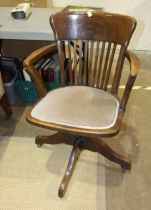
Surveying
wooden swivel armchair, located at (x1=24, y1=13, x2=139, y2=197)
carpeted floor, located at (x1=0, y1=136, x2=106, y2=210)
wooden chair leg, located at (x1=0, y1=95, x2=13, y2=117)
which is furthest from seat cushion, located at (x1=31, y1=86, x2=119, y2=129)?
wooden chair leg, located at (x1=0, y1=95, x2=13, y2=117)

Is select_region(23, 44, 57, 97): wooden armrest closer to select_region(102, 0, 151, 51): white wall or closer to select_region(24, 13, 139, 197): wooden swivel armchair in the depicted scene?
select_region(24, 13, 139, 197): wooden swivel armchair

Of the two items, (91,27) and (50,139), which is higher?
(91,27)

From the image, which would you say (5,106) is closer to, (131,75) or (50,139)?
(50,139)

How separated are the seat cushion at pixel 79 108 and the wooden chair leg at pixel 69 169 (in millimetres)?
317

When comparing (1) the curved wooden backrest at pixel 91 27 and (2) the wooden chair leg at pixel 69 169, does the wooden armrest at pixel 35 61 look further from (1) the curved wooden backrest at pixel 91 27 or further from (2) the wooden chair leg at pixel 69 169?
(2) the wooden chair leg at pixel 69 169

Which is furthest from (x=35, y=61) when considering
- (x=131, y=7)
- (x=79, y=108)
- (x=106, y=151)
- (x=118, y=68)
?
(x=131, y=7)

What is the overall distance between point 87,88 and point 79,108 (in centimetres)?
23

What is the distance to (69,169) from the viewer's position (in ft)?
4.88

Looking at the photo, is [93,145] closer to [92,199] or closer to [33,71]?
[92,199]

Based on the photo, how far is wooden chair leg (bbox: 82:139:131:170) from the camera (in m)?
1.53

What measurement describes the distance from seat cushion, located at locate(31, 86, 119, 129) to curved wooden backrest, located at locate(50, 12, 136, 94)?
10 cm

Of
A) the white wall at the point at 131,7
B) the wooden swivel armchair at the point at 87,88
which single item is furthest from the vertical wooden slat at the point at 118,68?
the white wall at the point at 131,7

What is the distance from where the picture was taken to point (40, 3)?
2463 millimetres

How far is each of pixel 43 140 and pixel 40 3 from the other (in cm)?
144
